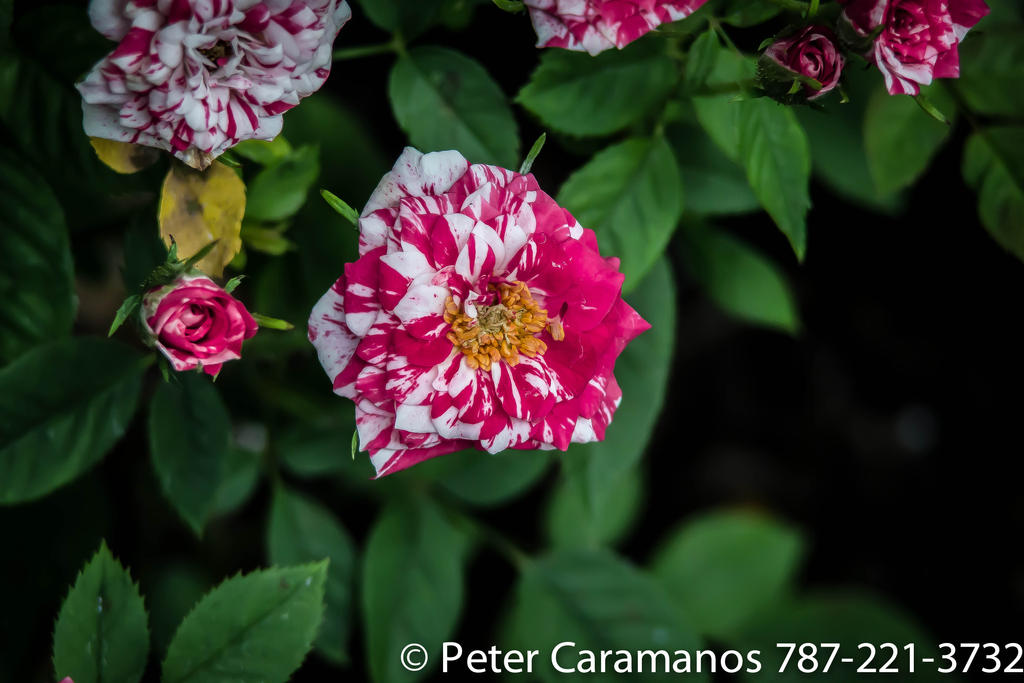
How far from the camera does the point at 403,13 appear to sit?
101 centimetres

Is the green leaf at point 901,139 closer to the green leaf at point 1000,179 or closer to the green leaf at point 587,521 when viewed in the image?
the green leaf at point 1000,179

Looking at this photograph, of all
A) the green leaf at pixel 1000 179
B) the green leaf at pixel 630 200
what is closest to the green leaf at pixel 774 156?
the green leaf at pixel 630 200

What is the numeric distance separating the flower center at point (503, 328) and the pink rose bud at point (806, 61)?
35 cm

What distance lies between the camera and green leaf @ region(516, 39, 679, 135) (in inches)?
38.5

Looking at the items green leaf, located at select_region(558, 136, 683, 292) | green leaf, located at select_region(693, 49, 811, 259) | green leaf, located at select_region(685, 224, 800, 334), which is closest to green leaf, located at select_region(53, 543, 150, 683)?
green leaf, located at select_region(558, 136, 683, 292)

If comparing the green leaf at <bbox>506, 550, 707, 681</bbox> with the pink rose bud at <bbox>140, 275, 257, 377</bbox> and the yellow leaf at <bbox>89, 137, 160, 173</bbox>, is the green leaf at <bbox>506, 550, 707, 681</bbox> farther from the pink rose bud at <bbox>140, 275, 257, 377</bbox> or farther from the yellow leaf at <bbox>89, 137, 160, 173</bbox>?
the yellow leaf at <bbox>89, 137, 160, 173</bbox>

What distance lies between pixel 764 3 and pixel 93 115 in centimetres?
75

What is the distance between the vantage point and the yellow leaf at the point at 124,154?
0.88 metres

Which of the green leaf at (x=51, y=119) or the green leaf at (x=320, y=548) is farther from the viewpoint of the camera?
the green leaf at (x=320, y=548)

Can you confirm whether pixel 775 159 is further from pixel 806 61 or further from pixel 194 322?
pixel 194 322

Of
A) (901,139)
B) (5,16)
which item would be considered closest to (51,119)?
(5,16)

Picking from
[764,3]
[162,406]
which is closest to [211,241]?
[162,406]

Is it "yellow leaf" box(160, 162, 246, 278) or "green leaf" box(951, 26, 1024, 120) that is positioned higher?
"green leaf" box(951, 26, 1024, 120)

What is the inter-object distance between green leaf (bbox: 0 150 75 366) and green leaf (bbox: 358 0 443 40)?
0.47 m
